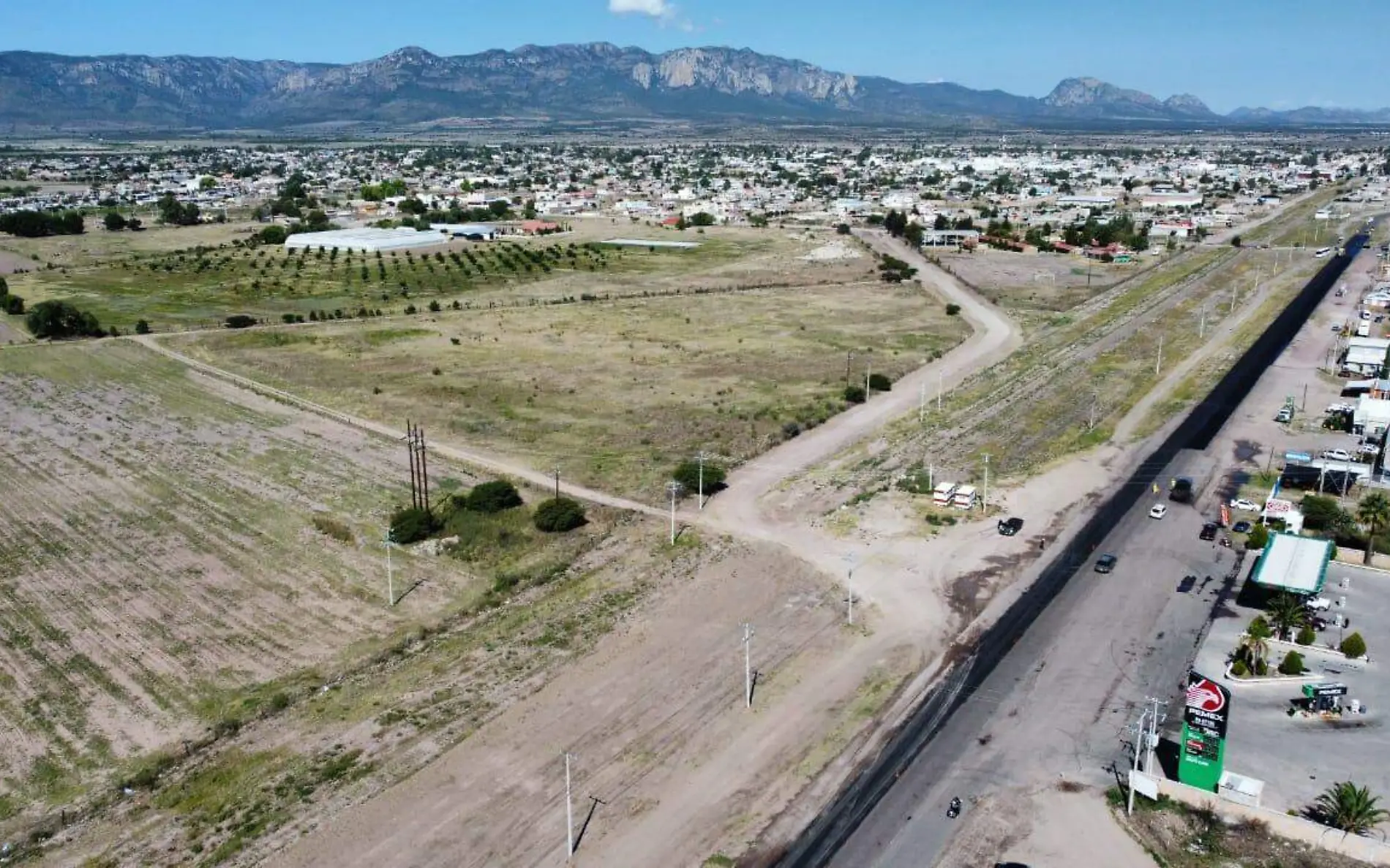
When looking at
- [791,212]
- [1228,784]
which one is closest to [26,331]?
[1228,784]

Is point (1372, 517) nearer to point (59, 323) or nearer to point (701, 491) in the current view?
point (701, 491)

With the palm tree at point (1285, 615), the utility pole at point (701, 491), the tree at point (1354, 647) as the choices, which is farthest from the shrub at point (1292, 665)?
the utility pole at point (701, 491)

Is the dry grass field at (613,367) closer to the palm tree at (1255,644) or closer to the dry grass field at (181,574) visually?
the dry grass field at (181,574)

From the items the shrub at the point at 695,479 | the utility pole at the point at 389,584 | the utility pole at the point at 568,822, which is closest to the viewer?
the utility pole at the point at 568,822

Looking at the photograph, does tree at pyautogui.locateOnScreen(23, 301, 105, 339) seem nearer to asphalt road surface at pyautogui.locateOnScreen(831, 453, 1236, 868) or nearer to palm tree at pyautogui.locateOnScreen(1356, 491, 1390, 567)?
asphalt road surface at pyautogui.locateOnScreen(831, 453, 1236, 868)

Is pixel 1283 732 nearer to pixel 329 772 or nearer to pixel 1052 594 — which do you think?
pixel 1052 594
